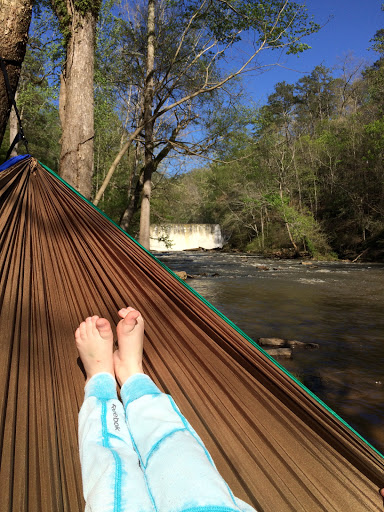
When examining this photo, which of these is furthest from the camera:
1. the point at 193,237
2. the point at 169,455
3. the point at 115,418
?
the point at 193,237

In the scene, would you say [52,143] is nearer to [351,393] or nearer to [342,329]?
[342,329]

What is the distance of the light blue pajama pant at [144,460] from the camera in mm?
595

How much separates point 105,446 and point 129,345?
325 millimetres

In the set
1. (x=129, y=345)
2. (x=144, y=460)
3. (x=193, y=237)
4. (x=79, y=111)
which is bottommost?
(x=144, y=460)

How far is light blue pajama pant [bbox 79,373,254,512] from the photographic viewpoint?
0.60 m

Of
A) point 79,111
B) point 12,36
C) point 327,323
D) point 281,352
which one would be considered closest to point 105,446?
point 12,36

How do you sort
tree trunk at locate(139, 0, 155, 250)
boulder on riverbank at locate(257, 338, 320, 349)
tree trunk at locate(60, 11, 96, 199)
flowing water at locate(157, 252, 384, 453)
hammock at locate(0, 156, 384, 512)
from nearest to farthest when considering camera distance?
hammock at locate(0, 156, 384, 512) → flowing water at locate(157, 252, 384, 453) → tree trunk at locate(60, 11, 96, 199) → boulder on riverbank at locate(257, 338, 320, 349) → tree trunk at locate(139, 0, 155, 250)

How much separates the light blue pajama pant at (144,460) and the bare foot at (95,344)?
0.09m

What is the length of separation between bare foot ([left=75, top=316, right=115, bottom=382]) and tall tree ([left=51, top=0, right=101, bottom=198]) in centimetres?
186

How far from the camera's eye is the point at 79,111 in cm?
269

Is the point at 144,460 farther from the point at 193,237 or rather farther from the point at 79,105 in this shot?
the point at 193,237

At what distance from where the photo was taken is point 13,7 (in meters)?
1.69

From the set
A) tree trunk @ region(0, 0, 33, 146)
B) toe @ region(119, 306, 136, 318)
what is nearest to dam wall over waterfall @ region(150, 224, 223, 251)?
tree trunk @ region(0, 0, 33, 146)

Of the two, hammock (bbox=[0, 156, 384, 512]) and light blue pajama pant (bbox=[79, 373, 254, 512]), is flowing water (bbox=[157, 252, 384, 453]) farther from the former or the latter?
light blue pajama pant (bbox=[79, 373, 254, 512])
